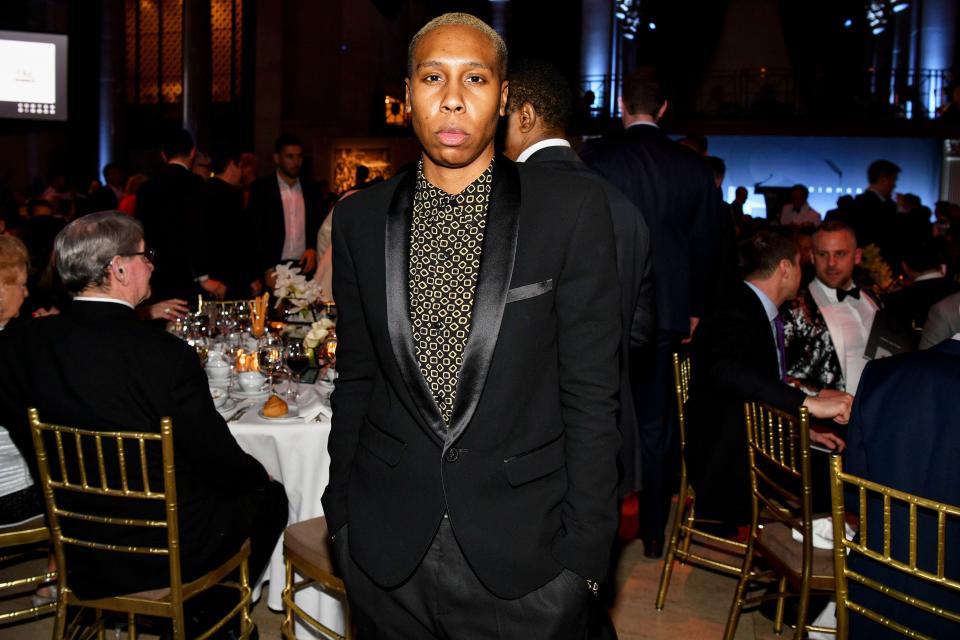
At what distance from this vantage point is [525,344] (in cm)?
151

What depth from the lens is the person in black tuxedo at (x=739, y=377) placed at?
302cm

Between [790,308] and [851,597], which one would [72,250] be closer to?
[851,597]

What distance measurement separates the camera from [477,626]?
5.07ft

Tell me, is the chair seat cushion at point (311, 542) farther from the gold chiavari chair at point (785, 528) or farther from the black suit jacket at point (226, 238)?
the black suit jacket at point (226, 238)

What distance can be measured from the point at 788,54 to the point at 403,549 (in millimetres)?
18884

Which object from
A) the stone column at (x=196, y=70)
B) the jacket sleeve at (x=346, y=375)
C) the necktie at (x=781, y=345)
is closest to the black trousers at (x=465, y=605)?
the jacket sleeve at (x=346, y=375)

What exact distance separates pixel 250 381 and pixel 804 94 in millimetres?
16134

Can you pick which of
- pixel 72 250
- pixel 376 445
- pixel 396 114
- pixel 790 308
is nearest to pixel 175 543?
pixel 72 250

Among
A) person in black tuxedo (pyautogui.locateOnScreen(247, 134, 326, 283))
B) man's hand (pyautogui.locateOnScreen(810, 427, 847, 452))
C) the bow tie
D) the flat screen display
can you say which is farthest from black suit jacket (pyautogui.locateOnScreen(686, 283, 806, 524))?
the flat screen display

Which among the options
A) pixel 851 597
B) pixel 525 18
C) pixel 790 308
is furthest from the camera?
pixel 525 18

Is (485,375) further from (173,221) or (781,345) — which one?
(173,221)

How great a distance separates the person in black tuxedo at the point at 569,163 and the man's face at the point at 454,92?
1.45 m

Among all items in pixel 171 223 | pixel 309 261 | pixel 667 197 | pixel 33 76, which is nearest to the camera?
pixel 667 197

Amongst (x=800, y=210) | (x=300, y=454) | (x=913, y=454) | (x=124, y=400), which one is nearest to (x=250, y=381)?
(x=300, y=454)
